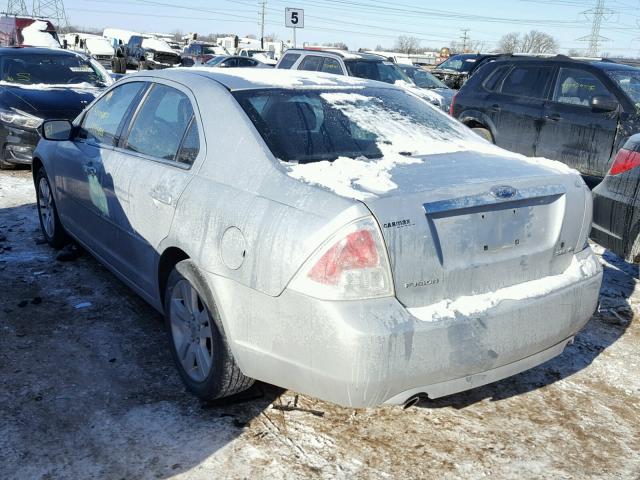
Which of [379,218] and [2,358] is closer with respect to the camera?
[379,218]

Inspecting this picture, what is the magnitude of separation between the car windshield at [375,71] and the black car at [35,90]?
16.5 ft

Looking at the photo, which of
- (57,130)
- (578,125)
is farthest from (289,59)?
(57,130)

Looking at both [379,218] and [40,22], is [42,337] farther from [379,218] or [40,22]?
[40,22]

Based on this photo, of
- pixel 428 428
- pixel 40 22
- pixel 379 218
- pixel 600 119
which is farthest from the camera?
pixel 40 22

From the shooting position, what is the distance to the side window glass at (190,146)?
10.9 feet

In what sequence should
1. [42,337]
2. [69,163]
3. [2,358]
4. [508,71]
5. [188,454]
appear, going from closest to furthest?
1. [188,454]
2. [2,358]
3. [42,337]
4. [69,163]
5. [508,71]

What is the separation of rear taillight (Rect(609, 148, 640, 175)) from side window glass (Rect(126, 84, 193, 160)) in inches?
129

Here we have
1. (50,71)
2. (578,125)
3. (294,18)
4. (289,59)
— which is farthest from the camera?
(294,18)

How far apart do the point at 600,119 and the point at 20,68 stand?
801cm

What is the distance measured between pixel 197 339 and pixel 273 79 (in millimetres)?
1518

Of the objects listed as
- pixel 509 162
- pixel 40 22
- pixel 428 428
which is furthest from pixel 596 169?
pixel 40 22

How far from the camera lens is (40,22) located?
25.8 metres

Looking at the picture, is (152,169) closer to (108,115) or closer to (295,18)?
(108,115)

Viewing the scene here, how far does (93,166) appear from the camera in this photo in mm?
4305
